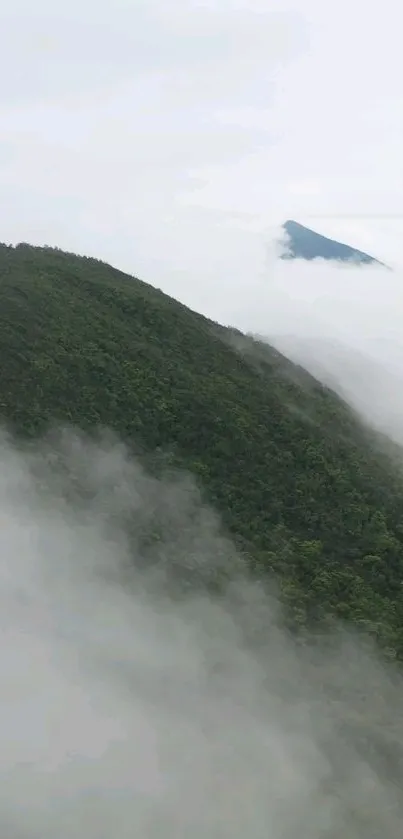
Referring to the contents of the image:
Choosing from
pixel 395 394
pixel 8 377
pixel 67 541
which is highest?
pixel 395 394

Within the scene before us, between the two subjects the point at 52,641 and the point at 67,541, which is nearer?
the point at 52,641

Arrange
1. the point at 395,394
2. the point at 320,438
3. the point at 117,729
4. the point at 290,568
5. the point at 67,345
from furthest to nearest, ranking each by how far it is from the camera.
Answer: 1. the point at 395,394
2. the point at 320,438
3. the point at 67,345
4. the point at 290,568
5. the point at 117,729

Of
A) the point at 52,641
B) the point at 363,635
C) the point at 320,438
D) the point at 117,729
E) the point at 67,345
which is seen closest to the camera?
the point at 117,729

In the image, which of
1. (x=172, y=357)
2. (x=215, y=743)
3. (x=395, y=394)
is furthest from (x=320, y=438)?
(x=395, y=394)

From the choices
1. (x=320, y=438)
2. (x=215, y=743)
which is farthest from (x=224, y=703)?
(x=320, y=438)

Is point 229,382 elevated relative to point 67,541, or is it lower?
elevated

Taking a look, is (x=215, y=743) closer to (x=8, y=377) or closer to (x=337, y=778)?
(x=337, y=778)
